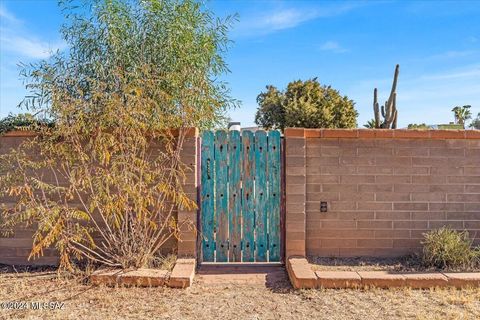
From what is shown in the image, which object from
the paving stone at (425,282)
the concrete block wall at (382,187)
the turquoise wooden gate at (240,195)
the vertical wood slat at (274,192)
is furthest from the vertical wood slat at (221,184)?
the paving stone at (425,282)

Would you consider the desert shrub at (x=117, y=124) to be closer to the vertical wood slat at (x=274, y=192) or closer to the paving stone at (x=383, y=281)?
the vertical wood slat at (x=274, y=192)

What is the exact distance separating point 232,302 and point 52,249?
2.68 metres

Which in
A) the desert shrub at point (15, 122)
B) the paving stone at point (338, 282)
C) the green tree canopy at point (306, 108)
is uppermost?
the green tree canopy at point (306, 108)

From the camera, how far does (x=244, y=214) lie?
5262mm

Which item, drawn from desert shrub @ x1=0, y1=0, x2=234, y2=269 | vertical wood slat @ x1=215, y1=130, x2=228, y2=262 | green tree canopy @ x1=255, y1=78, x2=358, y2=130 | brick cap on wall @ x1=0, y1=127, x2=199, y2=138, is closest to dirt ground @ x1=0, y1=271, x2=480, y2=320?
desert shrub @ x1=0, y1=0, x2=234, y2=269

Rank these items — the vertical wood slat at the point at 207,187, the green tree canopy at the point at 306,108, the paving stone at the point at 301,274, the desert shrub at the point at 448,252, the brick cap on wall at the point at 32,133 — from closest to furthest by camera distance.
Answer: the paving stone at the point at 301,274 < the desert shrub at the point at 448,252 < the brick cap on wall at the point at 32,133 < the vertical wood slat at the point at 207,187 < the green tree canopy at the point at 306,108

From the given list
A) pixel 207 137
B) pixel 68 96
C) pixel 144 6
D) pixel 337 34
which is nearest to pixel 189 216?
pixel 207 137

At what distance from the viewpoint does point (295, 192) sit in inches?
202

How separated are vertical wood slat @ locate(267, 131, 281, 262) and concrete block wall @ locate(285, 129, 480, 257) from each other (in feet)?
1.21

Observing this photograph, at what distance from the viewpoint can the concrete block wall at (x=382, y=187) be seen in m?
5.26

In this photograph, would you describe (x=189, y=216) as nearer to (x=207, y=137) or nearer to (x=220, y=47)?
(x=207, y=137)

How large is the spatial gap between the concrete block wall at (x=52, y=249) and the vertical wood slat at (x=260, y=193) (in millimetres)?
806

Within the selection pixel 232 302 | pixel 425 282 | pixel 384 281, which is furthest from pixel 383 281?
pixel 232 302

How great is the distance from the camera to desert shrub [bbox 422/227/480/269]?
4773 millimetres
